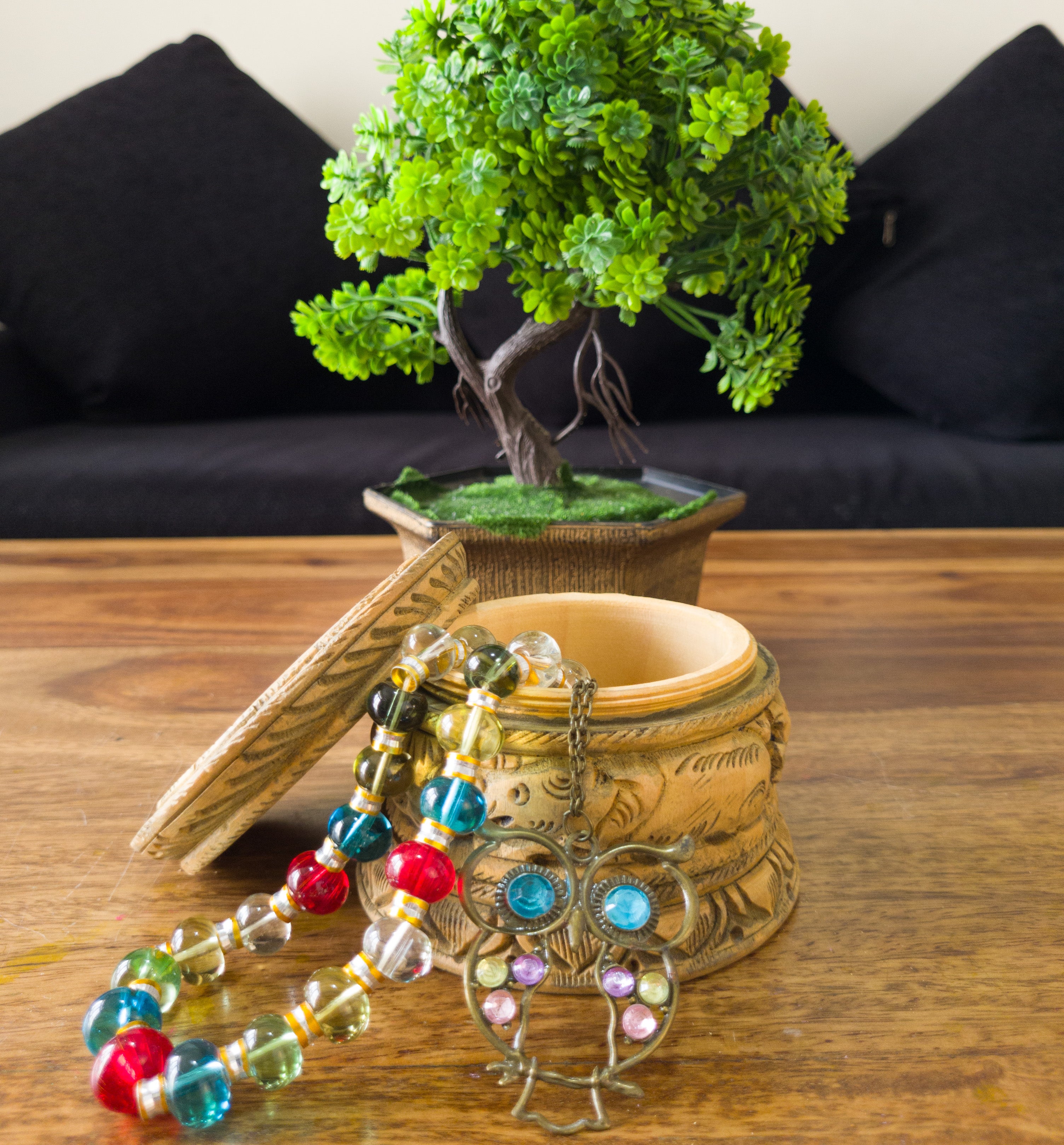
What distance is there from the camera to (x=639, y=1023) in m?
0.34

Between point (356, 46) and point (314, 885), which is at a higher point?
A: point (356, 46)

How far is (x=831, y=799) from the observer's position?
0.53 meters

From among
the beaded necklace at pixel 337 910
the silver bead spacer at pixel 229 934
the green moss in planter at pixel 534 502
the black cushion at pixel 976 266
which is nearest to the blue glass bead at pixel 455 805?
the beaded necklace at pixel 337 910

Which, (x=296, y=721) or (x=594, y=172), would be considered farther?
(x=594, y=172)

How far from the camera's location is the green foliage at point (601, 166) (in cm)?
61

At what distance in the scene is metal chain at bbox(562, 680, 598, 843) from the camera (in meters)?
0.36

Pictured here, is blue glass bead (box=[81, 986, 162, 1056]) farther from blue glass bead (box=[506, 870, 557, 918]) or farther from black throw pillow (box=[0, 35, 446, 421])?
black throw pillow (box=[0, 35, 446, 421])

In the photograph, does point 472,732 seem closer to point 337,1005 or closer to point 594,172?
point 337,1005

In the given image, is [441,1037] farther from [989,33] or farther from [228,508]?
[989,33]

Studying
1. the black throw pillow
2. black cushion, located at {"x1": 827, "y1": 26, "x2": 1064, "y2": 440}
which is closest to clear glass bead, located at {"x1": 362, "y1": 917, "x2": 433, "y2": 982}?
black cushion, located at {"x1": 827, "y1": 26, "x2": 1064, "y2": 440}

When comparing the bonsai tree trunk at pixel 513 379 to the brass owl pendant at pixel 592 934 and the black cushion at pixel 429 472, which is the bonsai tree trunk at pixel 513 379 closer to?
the brass owl pendant at pixel 592 934

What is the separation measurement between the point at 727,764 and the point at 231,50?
7.79 ft

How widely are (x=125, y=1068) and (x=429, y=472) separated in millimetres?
1171

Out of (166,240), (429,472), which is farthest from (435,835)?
(166,240)
